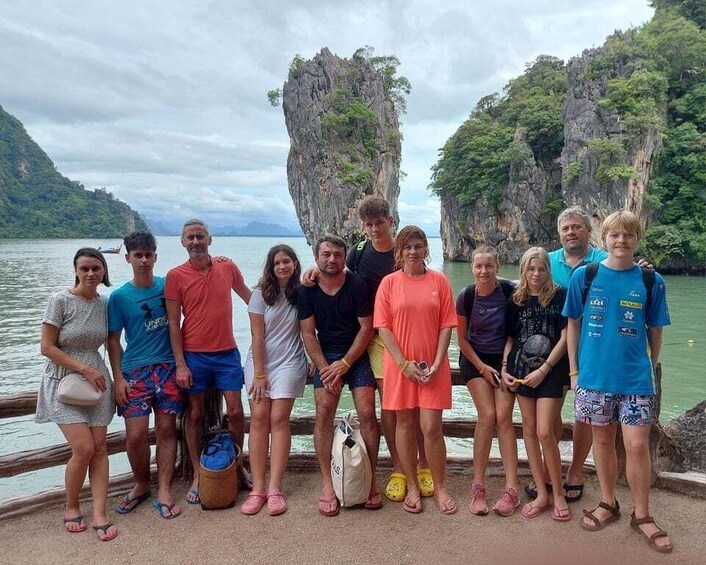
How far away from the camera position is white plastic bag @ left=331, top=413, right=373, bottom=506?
321 centimetres

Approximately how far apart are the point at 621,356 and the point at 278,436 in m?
2.24

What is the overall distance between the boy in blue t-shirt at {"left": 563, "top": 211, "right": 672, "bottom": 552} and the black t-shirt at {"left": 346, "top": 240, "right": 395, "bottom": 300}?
1230 mm

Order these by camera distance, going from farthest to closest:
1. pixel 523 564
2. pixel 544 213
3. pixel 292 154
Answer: pixel 292 154
pixel 544 213
pixel 523 564

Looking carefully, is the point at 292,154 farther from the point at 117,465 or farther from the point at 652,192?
the point at 117,465

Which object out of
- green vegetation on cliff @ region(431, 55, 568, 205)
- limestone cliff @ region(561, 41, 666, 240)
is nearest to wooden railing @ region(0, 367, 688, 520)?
limestone cliff @ region(561, 41, 666, 240)

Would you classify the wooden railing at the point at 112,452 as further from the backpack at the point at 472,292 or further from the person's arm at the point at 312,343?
the person's arm at the point at 312,343

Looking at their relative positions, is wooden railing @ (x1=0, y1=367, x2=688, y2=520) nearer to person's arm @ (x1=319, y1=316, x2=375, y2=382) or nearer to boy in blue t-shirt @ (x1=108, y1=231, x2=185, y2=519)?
boy in blue t-shirt @ (x1=108, y1=231, x2=185, y2=519)

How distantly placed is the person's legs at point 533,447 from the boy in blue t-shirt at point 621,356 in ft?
0.94

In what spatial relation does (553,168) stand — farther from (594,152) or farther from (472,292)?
(472,292)

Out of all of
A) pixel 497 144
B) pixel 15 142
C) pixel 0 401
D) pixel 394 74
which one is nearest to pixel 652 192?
pixel 497 144

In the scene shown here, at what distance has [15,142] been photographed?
131 metres

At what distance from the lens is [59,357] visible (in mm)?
2947

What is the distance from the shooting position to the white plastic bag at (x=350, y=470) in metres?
3.21

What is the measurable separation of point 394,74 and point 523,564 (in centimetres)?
5197
